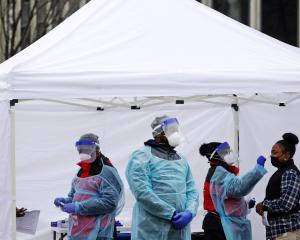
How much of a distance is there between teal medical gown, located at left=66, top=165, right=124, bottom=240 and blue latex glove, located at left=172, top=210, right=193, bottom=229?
2.53 feet

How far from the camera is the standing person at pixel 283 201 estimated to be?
Answer: 23.9 feet

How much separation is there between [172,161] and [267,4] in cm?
1134

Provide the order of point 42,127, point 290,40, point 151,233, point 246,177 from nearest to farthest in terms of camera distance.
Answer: point 151,233
point 246,177
point 42,127
point 290,40

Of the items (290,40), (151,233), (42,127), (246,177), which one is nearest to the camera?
(151,233)

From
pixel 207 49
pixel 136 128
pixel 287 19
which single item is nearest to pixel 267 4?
pixel 287 19

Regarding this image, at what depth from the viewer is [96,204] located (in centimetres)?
707

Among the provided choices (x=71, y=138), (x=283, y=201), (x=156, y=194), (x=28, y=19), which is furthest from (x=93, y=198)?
(x=28, y=19)

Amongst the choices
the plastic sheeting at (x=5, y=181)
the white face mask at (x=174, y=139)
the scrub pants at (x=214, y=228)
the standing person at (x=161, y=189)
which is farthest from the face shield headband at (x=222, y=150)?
the plastic sheeting at (x=5, y=181)

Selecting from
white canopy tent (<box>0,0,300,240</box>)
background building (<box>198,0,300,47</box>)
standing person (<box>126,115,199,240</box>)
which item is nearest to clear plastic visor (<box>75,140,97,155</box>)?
white canopy tent (<box>0,0,300,240</box>)

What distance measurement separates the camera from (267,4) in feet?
57.3

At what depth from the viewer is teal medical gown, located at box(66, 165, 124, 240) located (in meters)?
7.09

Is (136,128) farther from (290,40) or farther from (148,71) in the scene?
(290,40)

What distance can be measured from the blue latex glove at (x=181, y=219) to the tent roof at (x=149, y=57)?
1058mm

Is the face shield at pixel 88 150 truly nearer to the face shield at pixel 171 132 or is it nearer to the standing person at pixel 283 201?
the face shield at pixel 171 132
